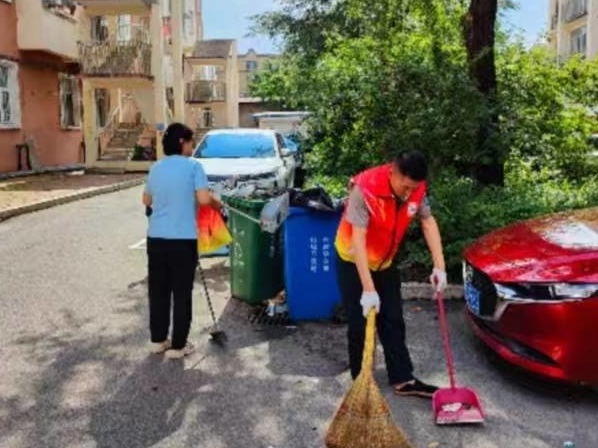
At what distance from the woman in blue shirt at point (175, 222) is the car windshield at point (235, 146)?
754 cm

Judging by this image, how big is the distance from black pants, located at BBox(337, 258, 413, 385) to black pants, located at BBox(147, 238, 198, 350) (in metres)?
1.30

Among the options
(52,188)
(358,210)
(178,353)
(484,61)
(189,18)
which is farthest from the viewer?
(189,18)

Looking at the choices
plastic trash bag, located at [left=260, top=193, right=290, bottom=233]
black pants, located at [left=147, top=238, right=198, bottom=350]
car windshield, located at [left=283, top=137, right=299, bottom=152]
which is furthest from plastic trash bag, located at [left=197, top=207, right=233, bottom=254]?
car windshield, located at [left=283, top=137, right=299, bottom=152]

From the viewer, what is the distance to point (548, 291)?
4457 millimetres

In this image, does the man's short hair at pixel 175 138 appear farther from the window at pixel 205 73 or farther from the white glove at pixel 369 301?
the window at pixel 205 73

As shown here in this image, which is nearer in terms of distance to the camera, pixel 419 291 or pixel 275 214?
pixel 275 214

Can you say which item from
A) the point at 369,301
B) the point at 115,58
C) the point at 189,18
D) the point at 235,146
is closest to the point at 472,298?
the point at 369,301

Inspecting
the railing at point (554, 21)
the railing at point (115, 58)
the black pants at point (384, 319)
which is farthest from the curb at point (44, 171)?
the railing at point (554, 21)

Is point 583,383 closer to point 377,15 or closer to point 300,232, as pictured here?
point 300,232

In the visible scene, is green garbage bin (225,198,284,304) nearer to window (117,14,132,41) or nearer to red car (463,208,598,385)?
red car (463,208,598,385)

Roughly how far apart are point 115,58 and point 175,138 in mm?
19944

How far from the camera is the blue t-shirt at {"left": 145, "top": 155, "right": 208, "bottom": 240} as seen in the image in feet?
17.2

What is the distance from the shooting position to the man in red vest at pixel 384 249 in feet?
13.4

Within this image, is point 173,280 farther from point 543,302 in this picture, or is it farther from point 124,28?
point 124,28
